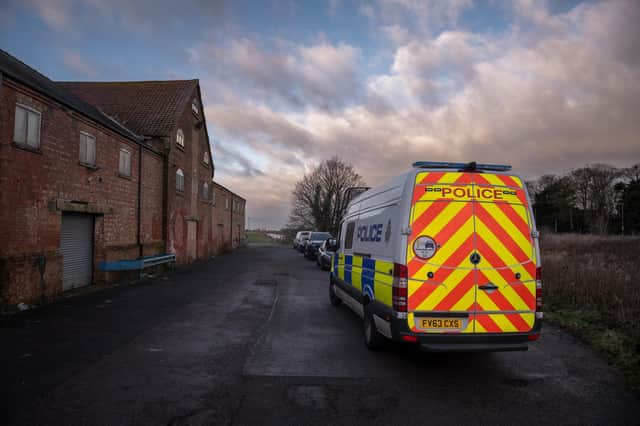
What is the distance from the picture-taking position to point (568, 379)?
4.99 m

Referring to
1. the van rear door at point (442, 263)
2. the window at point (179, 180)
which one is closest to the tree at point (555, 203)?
the window at point (179, 180)

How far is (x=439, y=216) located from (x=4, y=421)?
488 cm

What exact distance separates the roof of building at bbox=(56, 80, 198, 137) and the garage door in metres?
7.77

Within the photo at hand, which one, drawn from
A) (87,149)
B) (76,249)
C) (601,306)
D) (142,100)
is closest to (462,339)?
(601,306)

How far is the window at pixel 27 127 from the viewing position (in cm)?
926

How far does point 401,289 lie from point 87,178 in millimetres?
11238

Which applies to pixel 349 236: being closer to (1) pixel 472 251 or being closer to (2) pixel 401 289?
(2) pixel 401 289

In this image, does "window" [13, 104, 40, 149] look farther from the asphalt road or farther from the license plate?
the license plate

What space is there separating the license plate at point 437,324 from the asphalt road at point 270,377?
2.23 feet

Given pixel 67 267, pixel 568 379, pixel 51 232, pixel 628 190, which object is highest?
pixel 628 190

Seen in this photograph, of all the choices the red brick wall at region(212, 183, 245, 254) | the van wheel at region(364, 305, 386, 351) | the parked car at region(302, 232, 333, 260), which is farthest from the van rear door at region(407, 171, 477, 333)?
the red brick wall at region(212, 183, 245, 254)

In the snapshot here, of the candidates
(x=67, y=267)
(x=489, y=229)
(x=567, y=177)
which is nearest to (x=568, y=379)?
(x=489, y=229)

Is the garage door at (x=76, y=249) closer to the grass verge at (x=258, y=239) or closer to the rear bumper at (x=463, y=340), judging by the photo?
the rear bumper at (x=463, y=340)

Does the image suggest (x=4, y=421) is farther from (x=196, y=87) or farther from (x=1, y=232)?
(x=196, y=87)
